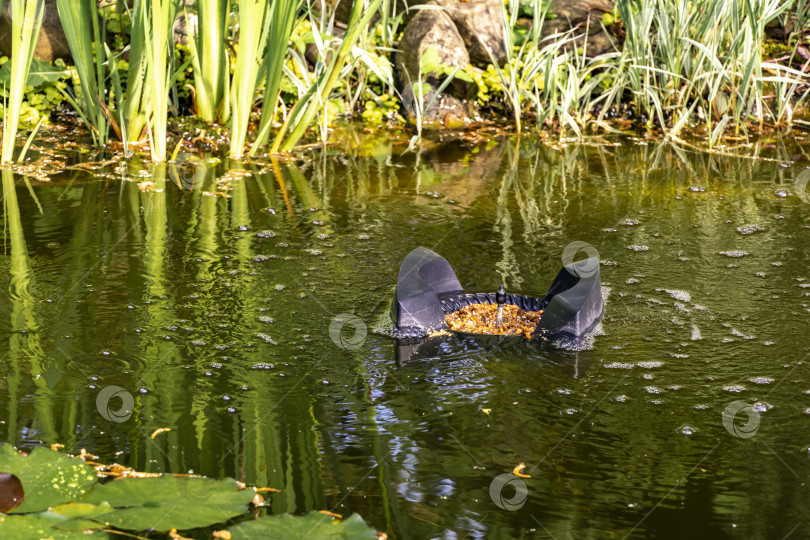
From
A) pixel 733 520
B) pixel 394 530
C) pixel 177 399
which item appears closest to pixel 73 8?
pixel 177 399

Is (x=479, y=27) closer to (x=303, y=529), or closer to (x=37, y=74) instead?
(x=37, y=74)

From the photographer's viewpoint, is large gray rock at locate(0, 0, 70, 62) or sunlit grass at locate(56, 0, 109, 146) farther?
large gray rock at locate(0, 0, 70, 62)

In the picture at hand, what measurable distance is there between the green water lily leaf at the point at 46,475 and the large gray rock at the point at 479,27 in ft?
15.6

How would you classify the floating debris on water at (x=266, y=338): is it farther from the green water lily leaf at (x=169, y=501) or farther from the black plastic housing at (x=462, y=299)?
the green water lily leaf at (x=169, y=501)

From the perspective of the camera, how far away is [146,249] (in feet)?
9.77

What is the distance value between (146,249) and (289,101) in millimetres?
2663

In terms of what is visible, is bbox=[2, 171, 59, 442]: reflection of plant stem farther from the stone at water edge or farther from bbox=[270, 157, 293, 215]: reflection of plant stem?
the stone at water edge

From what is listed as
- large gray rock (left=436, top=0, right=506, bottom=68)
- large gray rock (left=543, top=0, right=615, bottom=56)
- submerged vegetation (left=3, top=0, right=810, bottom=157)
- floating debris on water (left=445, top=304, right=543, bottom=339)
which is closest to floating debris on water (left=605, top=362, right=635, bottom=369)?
floating debris on water (left=445, top=304, right=543, bottom=339)

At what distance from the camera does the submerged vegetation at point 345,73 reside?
13.0ft

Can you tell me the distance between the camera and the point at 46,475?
158 cm

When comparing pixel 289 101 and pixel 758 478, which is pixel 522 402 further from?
pixel 289 101

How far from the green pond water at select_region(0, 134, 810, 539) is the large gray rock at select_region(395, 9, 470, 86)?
208cm

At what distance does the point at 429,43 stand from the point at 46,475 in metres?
4.54

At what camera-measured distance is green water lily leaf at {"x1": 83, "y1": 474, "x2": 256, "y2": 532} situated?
150 cm
